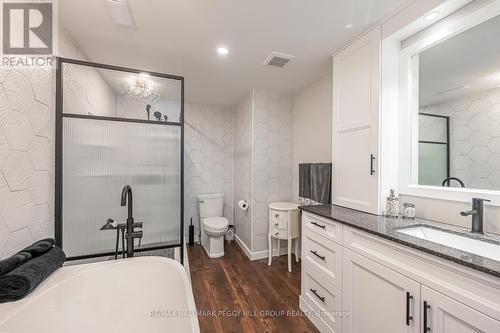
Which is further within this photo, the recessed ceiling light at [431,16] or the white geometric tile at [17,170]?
the recessed ceiling light at [431,16]

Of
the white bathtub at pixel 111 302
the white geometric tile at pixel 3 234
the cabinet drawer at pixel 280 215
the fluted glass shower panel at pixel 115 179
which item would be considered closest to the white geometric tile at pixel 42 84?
the fluted glass shower panel at pixel 115 179

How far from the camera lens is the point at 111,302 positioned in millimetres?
1212

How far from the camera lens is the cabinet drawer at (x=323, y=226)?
56.2 inches

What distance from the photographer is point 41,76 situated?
1.28 meters

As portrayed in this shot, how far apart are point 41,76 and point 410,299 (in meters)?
2.40

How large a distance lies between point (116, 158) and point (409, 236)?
1.94 m

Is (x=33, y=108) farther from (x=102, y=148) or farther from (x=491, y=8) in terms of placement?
(x=491, y=8)

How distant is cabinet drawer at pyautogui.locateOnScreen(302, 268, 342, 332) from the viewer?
1412 millimetres

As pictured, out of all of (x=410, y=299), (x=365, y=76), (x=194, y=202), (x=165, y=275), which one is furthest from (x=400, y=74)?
(x=194, y=202)

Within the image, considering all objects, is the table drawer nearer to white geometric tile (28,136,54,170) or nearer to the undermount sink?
the undermount sink

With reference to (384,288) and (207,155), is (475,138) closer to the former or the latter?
(384,288)

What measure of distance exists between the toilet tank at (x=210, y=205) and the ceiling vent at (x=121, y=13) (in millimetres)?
2285

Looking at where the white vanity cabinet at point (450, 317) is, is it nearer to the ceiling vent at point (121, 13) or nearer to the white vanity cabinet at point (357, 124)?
the white vanity cabinet at point (357, 124)

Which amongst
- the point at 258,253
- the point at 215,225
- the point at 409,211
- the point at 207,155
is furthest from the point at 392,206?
the point at 207,155
